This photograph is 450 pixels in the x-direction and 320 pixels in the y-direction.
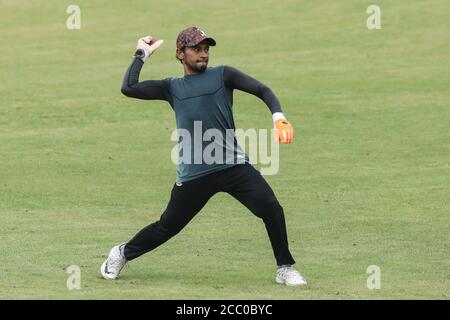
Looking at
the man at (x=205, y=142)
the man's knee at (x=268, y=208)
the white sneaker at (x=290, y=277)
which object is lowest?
the white sneaker at (x=290, y=277)

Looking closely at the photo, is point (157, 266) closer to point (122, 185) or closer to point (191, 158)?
point (191, 158)

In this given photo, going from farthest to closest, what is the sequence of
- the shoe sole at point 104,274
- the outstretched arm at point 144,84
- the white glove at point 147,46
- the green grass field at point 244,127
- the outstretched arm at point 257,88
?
the green grass field at point 244,127, the shoe sole at point 104,274, the white glove at point 147,46, the outstretched arm at point 144,84, the outstretched arm at point 257,88

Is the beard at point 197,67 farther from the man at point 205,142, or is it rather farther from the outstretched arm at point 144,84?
the outstretched arm at point 144,84

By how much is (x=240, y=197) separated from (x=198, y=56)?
4.40 ft

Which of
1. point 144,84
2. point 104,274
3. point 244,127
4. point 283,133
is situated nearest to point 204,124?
point 144,84

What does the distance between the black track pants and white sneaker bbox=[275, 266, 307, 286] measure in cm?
8

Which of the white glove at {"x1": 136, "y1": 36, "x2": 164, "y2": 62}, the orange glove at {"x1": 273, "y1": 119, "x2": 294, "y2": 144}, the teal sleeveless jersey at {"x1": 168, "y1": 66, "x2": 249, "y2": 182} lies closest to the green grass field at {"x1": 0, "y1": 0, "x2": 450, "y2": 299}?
the teal sleeveless jersey at {"x1": 168, "y1": 66, "x2": 249, "y2": 182}

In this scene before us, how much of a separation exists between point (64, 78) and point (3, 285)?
661 inches

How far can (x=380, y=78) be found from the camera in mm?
27328

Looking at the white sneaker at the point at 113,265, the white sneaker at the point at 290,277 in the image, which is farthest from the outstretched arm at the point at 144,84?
the white sneaker at the point at 290,277

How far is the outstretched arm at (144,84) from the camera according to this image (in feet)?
38.6

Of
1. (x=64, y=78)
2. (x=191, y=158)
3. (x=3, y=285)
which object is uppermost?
(x=64, y=78)

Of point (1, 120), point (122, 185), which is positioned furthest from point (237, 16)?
point (122, 185)

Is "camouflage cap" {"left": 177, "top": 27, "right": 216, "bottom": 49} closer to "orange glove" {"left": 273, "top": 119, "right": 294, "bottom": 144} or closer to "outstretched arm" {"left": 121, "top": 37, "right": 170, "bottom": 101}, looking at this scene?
"outstretched arm" {"left": 121, "top": 37, "right": 170, "bottom": 101}
